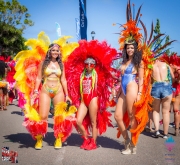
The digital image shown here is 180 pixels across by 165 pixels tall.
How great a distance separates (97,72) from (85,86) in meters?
0.41

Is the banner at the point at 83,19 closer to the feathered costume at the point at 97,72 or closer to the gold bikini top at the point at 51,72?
the feathered costume at the point at 97,72

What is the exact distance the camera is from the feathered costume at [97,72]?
5.07 meters

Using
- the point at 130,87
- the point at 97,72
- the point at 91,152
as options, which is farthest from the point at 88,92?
the point at 91,152

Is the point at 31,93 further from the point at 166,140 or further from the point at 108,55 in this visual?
the point at 166,140

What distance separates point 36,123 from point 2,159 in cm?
85

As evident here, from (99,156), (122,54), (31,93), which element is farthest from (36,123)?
(122,54)

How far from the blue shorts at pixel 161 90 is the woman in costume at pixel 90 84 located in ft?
4.42

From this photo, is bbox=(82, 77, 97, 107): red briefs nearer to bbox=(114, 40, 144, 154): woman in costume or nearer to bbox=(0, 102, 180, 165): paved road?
bbox=(114, 40, 144, 154): woman in costume

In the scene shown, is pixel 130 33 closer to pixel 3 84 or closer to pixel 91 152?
pixel 91 152

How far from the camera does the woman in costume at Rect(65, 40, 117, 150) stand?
194 inches

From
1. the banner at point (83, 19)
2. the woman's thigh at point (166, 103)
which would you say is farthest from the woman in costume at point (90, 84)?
the banner at point (83, 19)

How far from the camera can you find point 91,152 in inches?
184

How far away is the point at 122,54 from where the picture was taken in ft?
16.0

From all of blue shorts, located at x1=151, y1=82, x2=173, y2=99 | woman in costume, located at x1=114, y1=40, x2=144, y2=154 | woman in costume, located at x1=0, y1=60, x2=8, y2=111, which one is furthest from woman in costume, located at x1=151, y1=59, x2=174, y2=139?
woman in costume, located at x1=0, y1=60, x2=8, y2=111
